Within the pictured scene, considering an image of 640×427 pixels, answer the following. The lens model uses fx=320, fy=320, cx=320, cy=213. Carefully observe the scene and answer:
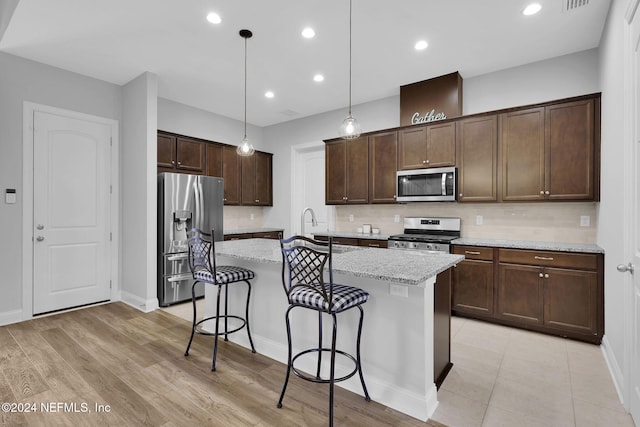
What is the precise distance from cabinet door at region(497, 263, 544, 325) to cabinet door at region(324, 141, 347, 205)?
7.83 feet

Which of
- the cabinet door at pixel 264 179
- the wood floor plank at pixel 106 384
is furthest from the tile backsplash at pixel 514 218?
the wood floor plank at pixel 106 384

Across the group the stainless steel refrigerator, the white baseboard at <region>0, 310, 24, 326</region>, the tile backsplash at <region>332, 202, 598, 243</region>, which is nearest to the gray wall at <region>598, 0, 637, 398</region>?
the tile backsplash at <region>332, 202, 598, 243</region>

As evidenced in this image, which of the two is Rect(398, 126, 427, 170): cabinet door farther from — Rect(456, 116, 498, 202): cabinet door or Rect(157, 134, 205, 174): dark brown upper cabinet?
Rect(157, 134, 205, 174): dark brown upper cabinet

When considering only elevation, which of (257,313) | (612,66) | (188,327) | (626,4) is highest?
(626,4)

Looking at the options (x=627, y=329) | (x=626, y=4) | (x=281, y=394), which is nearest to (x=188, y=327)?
(x=281, y=394)

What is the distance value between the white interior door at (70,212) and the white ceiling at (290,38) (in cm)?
77

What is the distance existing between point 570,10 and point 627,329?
2558 mm

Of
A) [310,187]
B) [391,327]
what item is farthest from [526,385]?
[310,187]

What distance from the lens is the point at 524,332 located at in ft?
10.6

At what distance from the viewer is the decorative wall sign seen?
13.0ft

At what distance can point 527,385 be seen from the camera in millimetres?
2248

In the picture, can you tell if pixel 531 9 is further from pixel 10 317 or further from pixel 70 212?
pixel 10 317

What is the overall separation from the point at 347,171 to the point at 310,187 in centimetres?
117

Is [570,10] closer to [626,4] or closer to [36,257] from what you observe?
[626,4]
